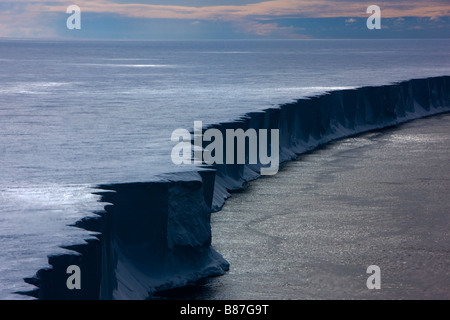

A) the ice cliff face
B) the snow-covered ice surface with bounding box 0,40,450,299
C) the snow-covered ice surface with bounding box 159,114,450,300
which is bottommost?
the snow-covered ice surface with bounding box 159,114,450,300

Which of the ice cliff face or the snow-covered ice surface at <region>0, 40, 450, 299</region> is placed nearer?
the ice cliff face

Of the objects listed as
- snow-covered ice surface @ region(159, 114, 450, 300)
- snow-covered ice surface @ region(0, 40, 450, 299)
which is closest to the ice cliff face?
snow-covered ice surface @ region(0, 40, 450, 299)

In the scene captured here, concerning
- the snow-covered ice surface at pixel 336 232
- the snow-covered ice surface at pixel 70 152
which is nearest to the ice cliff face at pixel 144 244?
the snow-covered ice surface at pixel 70 152

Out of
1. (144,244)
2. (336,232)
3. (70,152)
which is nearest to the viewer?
(144,244)

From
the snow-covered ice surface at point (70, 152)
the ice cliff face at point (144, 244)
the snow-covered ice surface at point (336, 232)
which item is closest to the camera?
the ice cliff face at point (144, 244)

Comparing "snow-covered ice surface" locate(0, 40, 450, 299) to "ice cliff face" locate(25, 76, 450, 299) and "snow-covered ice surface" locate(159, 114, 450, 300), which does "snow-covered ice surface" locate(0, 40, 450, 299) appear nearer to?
"ice cliff face" locate(25, 76, 450, 299)

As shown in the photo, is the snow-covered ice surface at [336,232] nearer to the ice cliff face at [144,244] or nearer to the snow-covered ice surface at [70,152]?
the ice cliff face at [144,244]

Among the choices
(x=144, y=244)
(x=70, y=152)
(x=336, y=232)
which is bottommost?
(x=336, y=232)

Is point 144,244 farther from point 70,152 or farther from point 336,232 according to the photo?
point 336,232

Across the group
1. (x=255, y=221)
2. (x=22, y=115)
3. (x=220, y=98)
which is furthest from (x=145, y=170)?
(x=220, y=98)

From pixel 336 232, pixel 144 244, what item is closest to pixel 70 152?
pixel 144 244

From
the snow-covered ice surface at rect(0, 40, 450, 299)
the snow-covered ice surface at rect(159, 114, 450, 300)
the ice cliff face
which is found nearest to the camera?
the ice cliff face

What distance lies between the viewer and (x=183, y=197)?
9.28 metres
